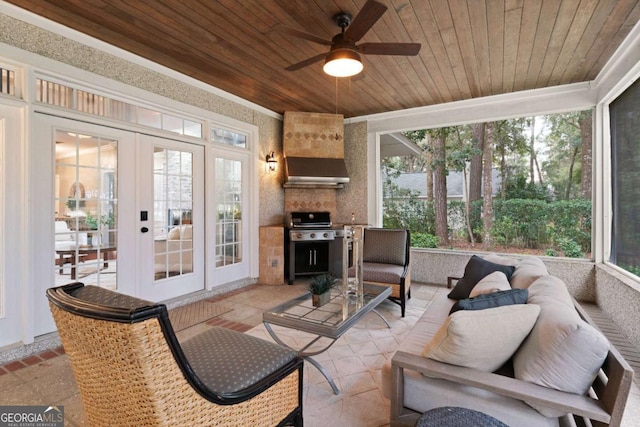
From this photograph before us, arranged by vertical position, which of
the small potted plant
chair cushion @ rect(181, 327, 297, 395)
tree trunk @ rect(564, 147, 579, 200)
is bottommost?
chair cushion @ rect(181, 327, 297, 395)

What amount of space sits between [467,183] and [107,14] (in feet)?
17.7

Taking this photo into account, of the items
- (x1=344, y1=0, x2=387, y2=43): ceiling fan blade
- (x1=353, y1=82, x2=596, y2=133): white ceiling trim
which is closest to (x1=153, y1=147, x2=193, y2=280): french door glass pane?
(x1=344, y1=0, x2=387, y2=43): ceiling fan blade

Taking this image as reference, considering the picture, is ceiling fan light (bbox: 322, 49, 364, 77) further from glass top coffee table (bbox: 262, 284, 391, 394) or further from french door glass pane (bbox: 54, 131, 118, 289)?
french door glass pane (bbox: 54, 131, 118, 289)

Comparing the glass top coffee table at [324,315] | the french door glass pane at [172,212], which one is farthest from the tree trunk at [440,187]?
the french door glass pane at [172,212]

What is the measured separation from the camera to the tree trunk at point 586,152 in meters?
4.26

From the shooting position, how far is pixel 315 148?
527cm

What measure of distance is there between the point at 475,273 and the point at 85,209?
146 inches

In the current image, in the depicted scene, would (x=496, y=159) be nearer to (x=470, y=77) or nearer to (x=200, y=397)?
(x=470, y=77)

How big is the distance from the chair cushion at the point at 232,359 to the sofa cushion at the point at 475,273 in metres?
1.68

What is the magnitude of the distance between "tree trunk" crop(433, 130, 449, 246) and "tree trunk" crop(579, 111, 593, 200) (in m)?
1.90

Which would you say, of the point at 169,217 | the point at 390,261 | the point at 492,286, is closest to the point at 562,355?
the point at 492,286

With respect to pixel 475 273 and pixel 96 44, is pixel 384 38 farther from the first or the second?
pixel 96 44

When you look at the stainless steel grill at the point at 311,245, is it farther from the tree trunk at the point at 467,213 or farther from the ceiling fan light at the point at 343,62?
the ceiling fan light at the point at 343,62

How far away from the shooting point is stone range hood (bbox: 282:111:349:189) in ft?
16.8
